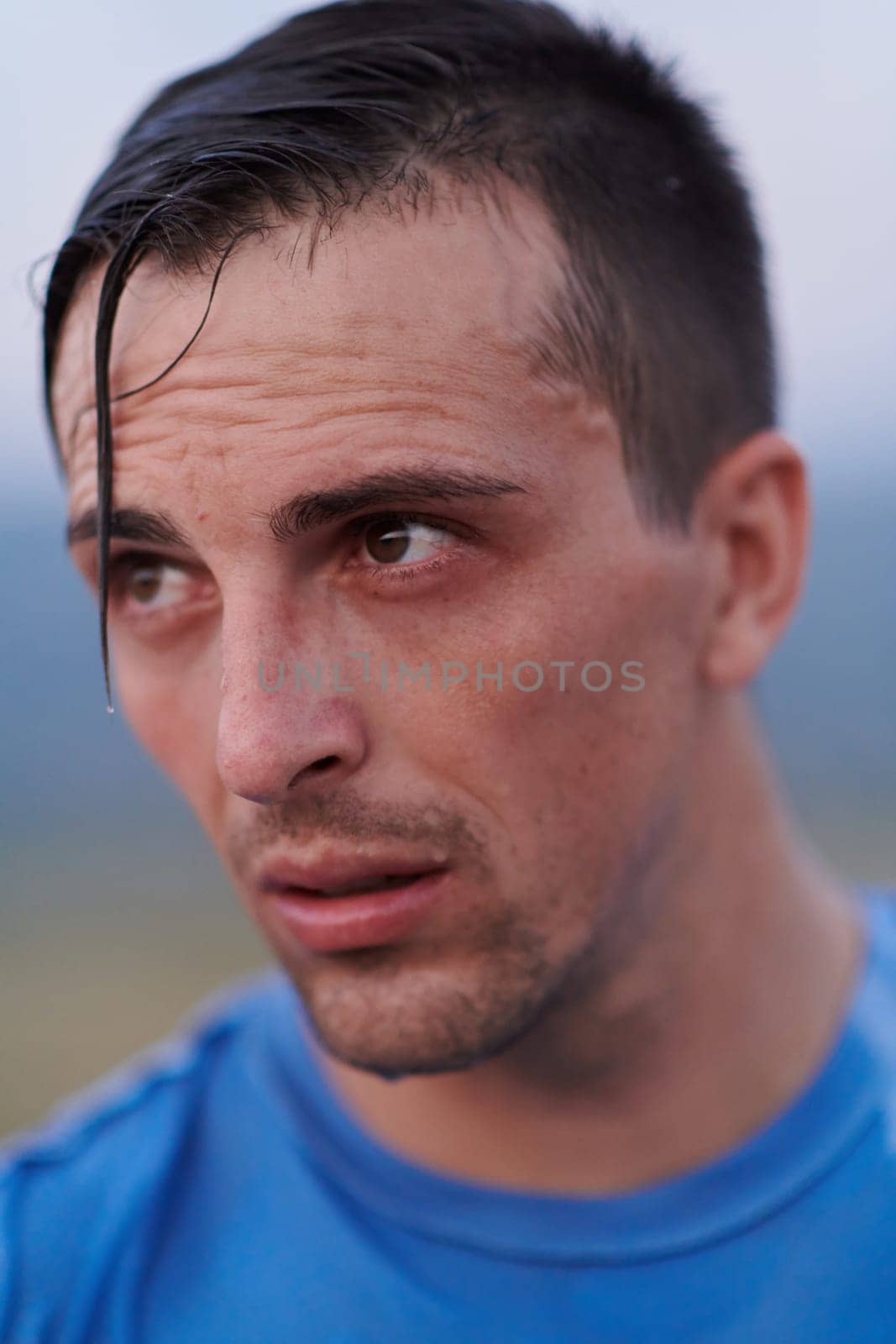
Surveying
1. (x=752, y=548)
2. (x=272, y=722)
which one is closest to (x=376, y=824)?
(x=272, y=722)

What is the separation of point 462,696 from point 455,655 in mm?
57

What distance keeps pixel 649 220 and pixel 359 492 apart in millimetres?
760

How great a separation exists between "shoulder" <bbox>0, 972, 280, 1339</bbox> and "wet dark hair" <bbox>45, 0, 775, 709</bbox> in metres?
1.04

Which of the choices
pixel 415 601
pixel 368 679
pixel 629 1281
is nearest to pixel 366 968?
pixel 368 679

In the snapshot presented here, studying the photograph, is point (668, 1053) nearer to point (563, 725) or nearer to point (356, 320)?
point (563, 725)

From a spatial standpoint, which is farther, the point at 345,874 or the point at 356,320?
the point at 345,874

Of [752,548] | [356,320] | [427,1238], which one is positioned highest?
[356,320]

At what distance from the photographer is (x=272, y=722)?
4.47 feet

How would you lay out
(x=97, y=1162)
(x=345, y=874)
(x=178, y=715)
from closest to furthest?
(x=345, y=874) < (x=178, y=715) < (x=97, y=1162)

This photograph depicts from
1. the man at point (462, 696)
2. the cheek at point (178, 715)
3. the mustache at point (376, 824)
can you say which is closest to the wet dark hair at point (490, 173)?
the man at point (462, 696)

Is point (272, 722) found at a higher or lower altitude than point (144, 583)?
lower

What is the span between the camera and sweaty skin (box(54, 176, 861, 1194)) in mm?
1372

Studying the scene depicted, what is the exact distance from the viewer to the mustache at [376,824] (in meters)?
1.42

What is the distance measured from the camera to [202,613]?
1.60 metres
